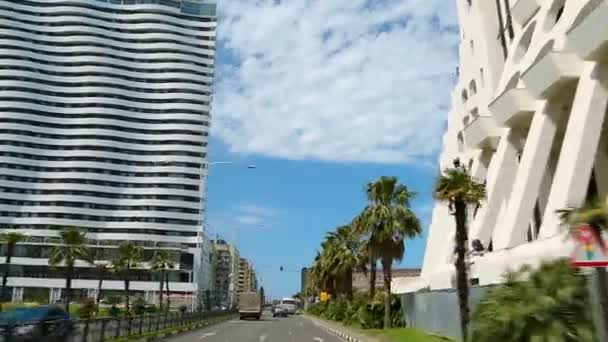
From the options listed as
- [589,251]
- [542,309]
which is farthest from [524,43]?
[589,251]

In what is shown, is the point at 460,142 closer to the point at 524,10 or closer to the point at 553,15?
the point at 524,10

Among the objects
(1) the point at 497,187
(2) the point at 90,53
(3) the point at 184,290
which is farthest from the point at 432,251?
(2) the point at 90,53

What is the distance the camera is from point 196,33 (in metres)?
169

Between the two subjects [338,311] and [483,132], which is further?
[338,311]

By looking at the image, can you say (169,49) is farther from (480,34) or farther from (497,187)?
(497,187)

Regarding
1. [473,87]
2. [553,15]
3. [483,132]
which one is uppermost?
[473,87]

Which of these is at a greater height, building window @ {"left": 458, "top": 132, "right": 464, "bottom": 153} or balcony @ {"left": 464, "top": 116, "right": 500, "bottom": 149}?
building window @ {"left": 458, "top": 132, "right": 464, "bottom": 153}

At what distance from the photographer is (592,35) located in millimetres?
27203

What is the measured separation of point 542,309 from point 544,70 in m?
22.8

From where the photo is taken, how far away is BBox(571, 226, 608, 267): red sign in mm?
8531

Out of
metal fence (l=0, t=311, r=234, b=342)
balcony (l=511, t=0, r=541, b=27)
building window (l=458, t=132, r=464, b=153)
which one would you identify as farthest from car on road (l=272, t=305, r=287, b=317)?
balcony (l=511, t=0, r=541, b=27)

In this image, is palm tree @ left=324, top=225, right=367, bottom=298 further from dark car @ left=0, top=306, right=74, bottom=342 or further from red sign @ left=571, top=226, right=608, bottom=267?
red sign @ left=571, top=226, right=608, bottom=267

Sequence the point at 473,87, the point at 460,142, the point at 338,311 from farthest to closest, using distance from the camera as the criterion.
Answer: the point at 460,142, the point at 473,87, the point at 338,311

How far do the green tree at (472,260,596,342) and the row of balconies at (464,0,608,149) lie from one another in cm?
1739
